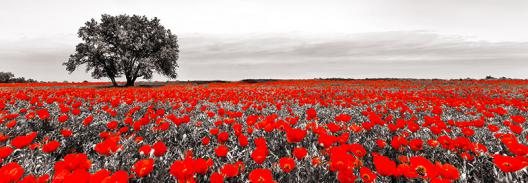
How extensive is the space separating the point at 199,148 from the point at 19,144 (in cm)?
183

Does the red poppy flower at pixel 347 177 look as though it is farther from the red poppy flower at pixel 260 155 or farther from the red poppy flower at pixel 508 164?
the red poppy flower at pixel 508 164

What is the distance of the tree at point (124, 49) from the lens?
32.3 metres

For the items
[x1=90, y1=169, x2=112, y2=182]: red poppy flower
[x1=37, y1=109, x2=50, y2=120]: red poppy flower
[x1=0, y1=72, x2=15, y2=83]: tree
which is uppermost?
[x1=0, y1=72, x2=15, y2=83]: tree

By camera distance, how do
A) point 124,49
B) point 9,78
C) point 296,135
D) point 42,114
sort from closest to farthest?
point 296,135 < point 42,114 < point 124,49 < point 9,78

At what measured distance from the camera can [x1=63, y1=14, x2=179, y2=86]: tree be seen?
3231cm

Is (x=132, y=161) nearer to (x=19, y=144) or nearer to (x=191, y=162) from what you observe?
(x=19, y=144)

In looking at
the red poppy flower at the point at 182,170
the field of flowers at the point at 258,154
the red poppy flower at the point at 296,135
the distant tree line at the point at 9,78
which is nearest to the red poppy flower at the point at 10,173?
the field of flowers at the point at 258,154

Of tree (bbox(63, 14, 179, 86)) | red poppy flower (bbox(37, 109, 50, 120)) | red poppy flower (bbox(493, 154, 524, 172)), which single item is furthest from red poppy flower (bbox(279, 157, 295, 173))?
tree (bbox(63, 14, 179, 86))

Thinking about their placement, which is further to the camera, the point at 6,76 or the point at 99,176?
the point at 6,76

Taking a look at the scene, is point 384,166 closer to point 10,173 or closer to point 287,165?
point 287,165

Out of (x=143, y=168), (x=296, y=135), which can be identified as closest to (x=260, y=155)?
(x=296, y=135)

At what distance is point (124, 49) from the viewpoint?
33344mm

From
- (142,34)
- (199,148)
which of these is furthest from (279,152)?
(142,34)

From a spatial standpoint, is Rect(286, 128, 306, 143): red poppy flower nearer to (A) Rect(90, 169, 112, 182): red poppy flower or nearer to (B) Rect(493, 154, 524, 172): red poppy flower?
(B) Rect(493, 154, 524, 172): red poppy flower
